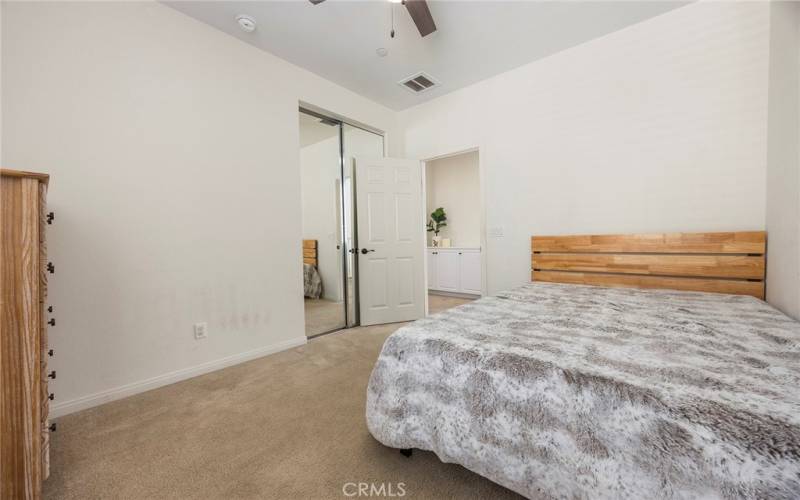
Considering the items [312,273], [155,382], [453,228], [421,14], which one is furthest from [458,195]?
[155,382]

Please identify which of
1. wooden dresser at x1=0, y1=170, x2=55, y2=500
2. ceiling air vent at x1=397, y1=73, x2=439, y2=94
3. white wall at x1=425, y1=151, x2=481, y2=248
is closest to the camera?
wooden dresser at x1=0, y1=170, x2=55, y2=500

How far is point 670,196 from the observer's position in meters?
2.51

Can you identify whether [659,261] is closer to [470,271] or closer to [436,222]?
[470,271]

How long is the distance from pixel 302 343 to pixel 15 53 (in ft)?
8.70

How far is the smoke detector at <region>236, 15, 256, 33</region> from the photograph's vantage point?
2375mm

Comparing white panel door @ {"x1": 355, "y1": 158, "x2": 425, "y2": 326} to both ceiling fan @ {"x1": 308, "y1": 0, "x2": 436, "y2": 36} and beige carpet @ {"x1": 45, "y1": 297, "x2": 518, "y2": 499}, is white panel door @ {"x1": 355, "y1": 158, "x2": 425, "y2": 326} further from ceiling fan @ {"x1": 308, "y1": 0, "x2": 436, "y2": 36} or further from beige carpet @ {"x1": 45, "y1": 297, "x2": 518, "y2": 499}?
ceiling fan @ {"x1": 308, "y1": 0, "x2": 436, "y2": 36}

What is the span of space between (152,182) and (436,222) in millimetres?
4307

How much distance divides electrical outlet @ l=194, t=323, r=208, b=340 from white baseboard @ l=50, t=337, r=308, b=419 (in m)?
0.21

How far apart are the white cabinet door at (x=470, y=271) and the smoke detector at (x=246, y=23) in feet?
12.4

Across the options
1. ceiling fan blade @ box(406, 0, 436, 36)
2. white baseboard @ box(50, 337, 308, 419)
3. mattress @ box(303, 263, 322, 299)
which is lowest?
white baseboard @ box(50, 337, 308, 419)

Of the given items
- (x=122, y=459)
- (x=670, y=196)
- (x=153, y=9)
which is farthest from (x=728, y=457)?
(x=153, y=9)

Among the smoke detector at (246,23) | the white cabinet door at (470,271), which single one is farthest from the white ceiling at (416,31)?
the white cabinet door at (470,271)

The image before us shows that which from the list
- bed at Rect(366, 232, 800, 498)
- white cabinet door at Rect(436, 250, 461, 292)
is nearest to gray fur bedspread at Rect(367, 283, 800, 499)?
bed at Rect(366, 232, 800, 498)

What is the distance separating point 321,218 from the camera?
500cm
